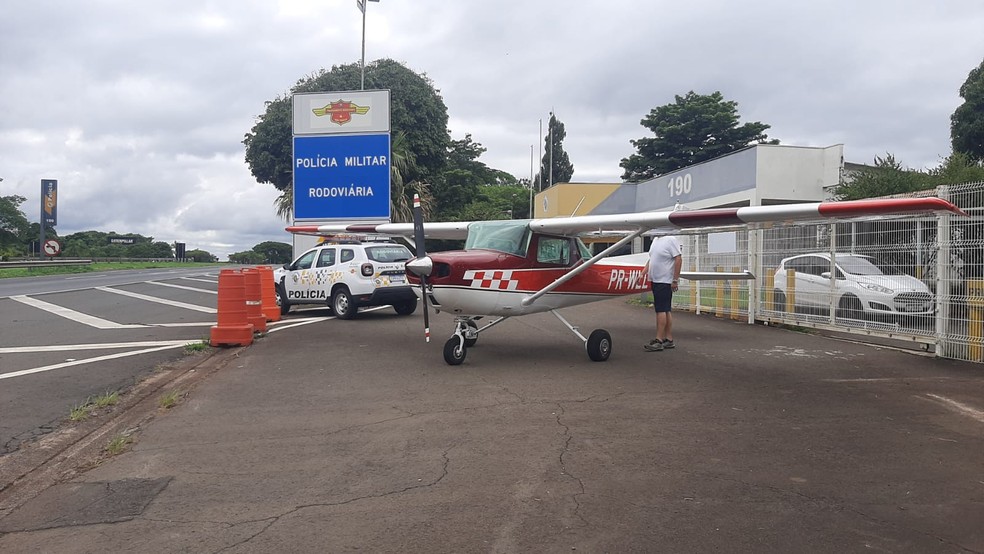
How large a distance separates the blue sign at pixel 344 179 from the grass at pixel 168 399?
12.1 meters

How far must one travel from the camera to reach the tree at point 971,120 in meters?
28.1

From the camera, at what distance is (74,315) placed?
14742 mm

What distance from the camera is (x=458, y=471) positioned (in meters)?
4.62

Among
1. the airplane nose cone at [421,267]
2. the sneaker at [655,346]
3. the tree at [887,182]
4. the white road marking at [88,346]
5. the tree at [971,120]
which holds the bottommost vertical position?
the white road marking at [88,346]

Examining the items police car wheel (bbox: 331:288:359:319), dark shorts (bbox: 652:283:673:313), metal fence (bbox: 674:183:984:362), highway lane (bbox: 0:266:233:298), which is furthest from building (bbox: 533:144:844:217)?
highway lane (bbox: 0:266:233:298)

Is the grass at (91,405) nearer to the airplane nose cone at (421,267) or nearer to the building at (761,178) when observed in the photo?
the airplane nose cone at (421,267)

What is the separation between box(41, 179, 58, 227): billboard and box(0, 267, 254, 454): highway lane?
132 feet

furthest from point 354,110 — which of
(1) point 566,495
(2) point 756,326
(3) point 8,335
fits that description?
(1) point 566,495

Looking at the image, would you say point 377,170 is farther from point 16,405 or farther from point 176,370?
point 16,405

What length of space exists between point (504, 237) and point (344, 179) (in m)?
10.8

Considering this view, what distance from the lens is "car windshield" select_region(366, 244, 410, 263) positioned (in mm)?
14891

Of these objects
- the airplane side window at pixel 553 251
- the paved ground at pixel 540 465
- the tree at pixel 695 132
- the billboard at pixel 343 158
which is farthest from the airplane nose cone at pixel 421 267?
the tree at pixel 695 132

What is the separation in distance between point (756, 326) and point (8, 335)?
13.3 metres

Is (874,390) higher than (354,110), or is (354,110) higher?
(354,110)
